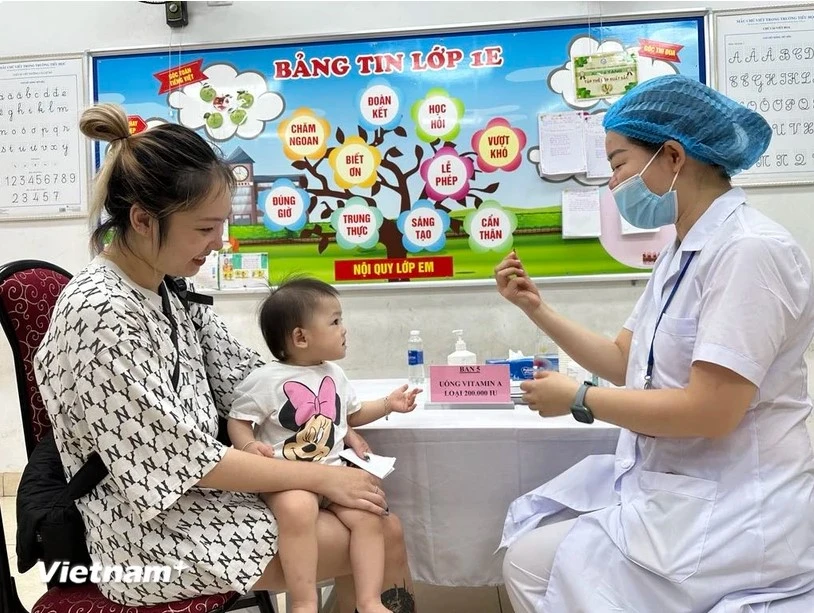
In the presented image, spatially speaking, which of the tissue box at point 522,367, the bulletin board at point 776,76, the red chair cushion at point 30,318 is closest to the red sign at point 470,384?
the tissue box at point 522,367

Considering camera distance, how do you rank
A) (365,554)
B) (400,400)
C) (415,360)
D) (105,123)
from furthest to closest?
(415,360)
(400,400)
(365,554)
(105,123)

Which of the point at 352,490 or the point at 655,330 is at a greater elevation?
the point at 655,330

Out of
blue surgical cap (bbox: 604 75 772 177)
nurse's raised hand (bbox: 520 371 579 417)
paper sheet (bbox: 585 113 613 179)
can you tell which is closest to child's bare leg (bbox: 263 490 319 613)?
nurse's raised hand (bbox: 520 371 579 417)

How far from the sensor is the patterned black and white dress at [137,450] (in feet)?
3.53

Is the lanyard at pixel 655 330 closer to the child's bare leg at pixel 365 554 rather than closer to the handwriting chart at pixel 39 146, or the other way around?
the child's bare leg at pixel 365 554

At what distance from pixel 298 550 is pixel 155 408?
0.40m

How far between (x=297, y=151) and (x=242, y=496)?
73.5 inches

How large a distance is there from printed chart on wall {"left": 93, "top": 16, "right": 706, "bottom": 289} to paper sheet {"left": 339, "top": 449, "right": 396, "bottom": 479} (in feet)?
4.35

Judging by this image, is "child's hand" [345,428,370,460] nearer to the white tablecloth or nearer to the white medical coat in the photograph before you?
the white tablecloth

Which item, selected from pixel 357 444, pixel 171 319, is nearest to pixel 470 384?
pixel 357 444

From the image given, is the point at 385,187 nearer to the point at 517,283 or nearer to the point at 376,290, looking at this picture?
the point at 376,290

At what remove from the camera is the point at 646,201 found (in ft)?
4.23

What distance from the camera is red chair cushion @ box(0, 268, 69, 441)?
1.30 metres

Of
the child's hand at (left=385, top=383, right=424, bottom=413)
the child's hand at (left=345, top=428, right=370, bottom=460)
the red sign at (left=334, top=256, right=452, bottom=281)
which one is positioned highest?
the red sign at (left=334, top=256, right=452, bottom=281)
